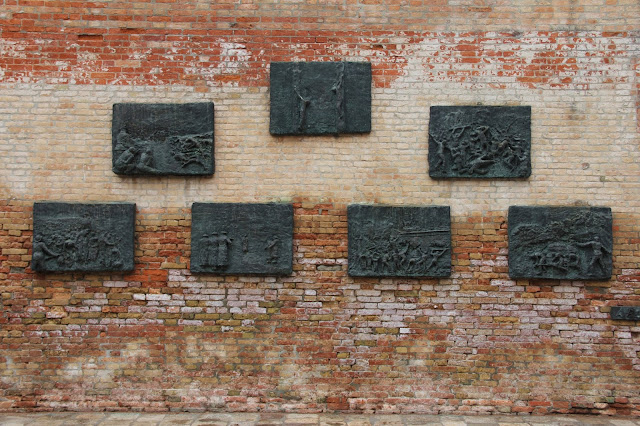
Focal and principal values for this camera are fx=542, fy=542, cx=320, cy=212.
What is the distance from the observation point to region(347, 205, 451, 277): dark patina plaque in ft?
17.3

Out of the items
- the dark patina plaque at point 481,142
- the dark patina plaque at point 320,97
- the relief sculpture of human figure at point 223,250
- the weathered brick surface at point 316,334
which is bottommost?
the weathered brick surface at point 316,334

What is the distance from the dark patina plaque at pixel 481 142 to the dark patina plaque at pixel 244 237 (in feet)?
5.26

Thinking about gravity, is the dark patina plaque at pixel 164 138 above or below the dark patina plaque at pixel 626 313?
above

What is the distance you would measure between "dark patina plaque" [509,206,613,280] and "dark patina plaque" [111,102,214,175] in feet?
10.3

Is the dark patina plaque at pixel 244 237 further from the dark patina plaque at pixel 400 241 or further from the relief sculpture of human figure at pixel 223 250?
the dark patina plaque at pixel 400 241

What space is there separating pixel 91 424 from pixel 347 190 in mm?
3228

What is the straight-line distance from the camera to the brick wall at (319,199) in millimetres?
5277

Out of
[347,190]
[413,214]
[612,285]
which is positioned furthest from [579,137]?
[347,190]

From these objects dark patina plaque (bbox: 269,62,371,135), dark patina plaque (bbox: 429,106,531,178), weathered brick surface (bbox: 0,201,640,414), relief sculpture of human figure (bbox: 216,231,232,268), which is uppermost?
dark patina plaque (bbox: 269,62,371,135)

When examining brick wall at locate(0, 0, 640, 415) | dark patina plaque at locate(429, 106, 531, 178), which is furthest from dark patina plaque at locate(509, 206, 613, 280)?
dark patina plaque at locate(429, 106, 531, 178)

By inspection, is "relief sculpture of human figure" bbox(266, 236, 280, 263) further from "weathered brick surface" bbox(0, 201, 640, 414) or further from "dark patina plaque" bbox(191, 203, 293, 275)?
"weathered brick surface" bbox(0, 201, 640, 414)

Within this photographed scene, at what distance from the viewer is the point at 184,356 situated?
17.4ft

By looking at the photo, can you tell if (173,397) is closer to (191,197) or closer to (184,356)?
(184,356)

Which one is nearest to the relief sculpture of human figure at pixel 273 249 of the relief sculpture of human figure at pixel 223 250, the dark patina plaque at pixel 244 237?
the dark patina plaque at pixel 244 237
